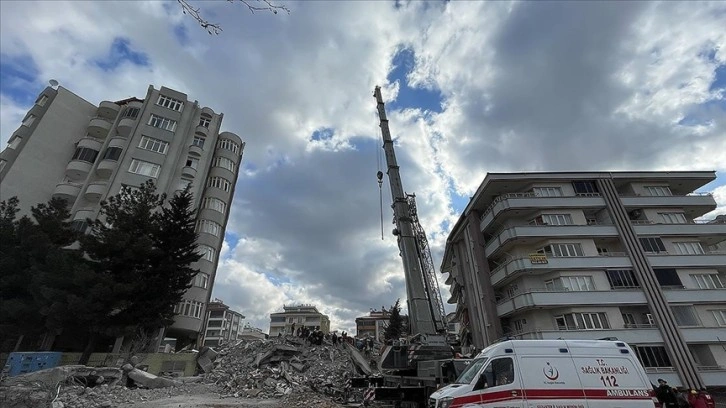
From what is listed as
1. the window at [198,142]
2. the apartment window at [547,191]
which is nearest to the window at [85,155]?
the window at [198,142]

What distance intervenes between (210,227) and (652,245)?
41803mm

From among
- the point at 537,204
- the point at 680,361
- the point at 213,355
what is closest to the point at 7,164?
the point at 213,355

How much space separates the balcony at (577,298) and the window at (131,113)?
44.2 meters

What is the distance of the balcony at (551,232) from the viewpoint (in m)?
29.2

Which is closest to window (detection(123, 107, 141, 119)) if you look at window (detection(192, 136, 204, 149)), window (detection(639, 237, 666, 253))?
window (detection(192, 136, 204, 149))

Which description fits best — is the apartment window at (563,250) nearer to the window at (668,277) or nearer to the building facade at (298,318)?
the window at (668,277)

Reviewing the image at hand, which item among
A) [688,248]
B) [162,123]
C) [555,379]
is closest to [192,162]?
[162,123]

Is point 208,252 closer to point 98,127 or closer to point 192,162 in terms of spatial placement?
point 192,162

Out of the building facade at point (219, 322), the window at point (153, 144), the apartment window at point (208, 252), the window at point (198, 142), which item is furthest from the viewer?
the building facade at point (219, 322)

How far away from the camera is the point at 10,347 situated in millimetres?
26234

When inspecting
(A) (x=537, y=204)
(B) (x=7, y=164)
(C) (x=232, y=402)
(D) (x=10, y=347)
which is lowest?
(C) (x=232, y=402)

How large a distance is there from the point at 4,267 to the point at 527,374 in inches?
1329

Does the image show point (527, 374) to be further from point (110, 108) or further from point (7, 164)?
point (110, 108)

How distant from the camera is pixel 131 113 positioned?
39.9 m
